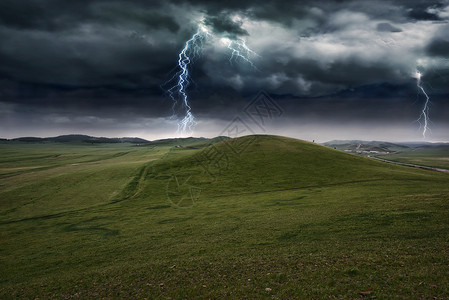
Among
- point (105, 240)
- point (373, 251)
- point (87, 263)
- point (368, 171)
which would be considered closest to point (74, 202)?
point (105, 240)

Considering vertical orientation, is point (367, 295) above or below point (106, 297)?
above

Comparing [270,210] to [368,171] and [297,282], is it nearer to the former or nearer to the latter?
[297,282]

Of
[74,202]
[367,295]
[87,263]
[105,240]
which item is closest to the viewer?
[367,295]

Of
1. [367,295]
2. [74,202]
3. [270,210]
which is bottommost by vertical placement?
[74,202]

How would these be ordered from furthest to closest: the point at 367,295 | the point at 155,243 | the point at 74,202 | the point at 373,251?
1. the point at 74,202
2. the point at 155,243
3. the point at 373,251
4. the point at 367,295

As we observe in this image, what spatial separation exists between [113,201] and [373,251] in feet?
155

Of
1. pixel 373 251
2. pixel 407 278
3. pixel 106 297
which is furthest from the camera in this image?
pixel 373 251

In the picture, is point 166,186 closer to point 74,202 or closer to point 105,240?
point 74,202

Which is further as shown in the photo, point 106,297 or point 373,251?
point 373,251

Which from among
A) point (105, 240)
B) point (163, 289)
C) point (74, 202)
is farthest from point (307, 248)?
point (74, 202)

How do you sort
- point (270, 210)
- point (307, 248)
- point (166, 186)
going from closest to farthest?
1. point (307, 248)
2. point (270, 210)
3. point (166, 186)

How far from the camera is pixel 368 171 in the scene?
194 ft

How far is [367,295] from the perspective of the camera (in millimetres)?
10180

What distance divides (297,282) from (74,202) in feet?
166
